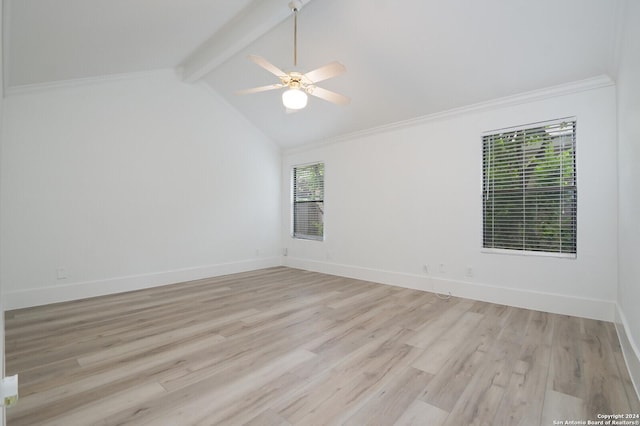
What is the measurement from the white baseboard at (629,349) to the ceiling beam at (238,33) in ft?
12.7

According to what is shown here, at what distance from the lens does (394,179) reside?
468 centimetres

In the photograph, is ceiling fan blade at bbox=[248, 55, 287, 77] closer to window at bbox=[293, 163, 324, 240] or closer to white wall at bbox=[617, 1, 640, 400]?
white wall at bbox=[617, 1, 640, 400]

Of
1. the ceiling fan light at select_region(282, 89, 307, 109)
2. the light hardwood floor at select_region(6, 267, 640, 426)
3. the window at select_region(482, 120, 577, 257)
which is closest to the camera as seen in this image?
the light hardwood floor at select_region(6, 267, 640, 426)

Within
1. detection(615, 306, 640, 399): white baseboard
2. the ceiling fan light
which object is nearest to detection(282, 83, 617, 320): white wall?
detection(615, 306, 640, 399): white baseboard

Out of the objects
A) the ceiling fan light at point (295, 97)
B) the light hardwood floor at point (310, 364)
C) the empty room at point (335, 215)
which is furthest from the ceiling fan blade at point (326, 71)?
the light hardwood floor at point (310, 364)

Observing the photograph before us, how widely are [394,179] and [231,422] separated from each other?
3848 mm

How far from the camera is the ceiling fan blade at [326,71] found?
246 centimetres

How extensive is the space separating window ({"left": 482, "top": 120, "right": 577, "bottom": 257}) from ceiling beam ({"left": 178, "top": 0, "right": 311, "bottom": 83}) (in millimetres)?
2900

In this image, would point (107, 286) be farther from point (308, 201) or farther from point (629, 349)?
point (629, 349)

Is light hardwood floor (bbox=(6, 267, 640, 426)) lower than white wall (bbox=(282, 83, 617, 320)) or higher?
lower

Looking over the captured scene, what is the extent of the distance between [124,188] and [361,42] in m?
3.74

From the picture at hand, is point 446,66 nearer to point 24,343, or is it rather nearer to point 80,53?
point 80,53

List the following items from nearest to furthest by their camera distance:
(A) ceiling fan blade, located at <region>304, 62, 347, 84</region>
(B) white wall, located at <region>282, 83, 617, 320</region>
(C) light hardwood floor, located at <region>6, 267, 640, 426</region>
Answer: (C) light hardwood floor, located at <region>6, 267, 640, 426</region> → (A) ceiling fan blade, located at <region>304, 62, 347, 84</region> → (B) white wall, located at <region>282, 83, 617, 320</region>

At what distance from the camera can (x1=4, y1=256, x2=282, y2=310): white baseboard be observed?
354cm
